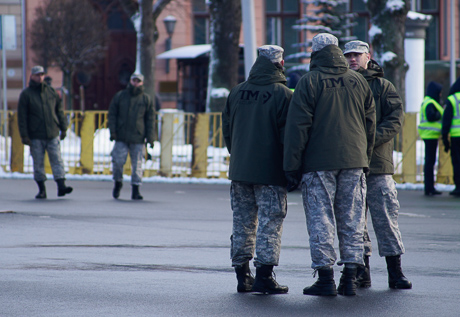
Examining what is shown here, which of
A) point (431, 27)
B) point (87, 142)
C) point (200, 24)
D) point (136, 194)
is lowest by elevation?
point (136, 194)

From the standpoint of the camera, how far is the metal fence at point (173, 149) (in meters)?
16.5

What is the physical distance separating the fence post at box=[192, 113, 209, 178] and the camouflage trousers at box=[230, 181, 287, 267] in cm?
1111

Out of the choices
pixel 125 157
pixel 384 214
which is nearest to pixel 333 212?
pixel 384 214

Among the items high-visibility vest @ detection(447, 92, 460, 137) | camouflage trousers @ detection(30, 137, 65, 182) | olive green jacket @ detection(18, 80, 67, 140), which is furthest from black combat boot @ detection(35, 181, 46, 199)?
high-visibility vest @ detection(447, 92, 460, 137)

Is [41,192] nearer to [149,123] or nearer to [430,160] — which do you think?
[149,123]

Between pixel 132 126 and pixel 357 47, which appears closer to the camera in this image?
pixel 357 47

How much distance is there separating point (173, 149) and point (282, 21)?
1936cm

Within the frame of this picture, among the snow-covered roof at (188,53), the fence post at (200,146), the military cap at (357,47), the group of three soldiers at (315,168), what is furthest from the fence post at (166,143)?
the snow-covered roof at (188,53)

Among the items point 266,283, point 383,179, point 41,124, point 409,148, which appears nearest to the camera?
point 266,283

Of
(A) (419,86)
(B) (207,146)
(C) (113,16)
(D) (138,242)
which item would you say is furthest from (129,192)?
(C) (113,16)

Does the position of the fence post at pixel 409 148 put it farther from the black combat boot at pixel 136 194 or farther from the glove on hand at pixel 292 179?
the glove on hand at pixel 292 179

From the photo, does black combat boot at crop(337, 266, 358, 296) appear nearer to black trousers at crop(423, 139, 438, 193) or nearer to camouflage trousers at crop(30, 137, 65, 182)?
camouflage trousers at crop(30, 137, 65, 182)

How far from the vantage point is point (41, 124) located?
13.1 meters

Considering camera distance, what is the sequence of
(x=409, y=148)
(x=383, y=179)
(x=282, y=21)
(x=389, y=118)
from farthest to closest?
(x=282, y=21) → (x=409, y=148) → (x=389, y=118) → (x=383, y=179)
